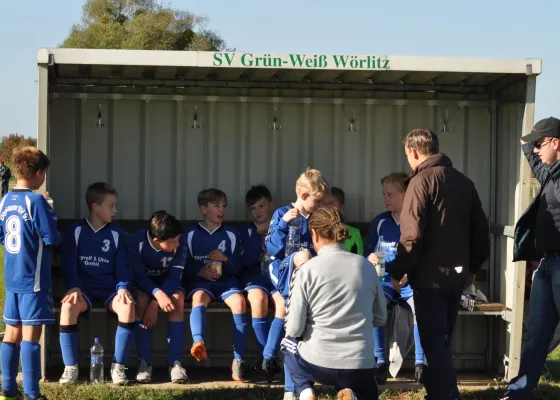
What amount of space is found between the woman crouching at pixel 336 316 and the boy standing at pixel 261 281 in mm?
1658

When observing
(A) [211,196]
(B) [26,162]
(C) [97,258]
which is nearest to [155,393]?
(C) [97,258]

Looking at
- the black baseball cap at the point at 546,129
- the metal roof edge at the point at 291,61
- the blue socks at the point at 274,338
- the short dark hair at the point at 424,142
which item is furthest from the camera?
the blue socks at the point at 274,338

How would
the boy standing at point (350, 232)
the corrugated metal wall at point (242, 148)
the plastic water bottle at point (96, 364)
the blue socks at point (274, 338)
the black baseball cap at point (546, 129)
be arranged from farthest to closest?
the corrugated metal wall at point (242, 148) < the boy standing at point (350, 232) < the plastic water bottle at point (96, 364) < the blue socks at point (274, 338) < the black baseball cap at point (546, 129)

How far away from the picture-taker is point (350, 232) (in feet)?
23.0

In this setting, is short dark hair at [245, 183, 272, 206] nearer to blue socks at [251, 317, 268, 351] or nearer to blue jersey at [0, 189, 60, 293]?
blue socks at [251, 317, 268, 351]

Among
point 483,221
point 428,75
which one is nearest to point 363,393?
point 483,221

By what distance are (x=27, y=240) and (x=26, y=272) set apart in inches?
8.1

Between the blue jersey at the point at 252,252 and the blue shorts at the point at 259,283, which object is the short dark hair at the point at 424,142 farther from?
the blue jersey at the point at 252,252

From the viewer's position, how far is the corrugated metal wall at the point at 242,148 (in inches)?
296

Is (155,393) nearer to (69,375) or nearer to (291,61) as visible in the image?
(69,375)

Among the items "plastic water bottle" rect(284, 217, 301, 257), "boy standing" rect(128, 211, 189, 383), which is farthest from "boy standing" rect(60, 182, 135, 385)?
"plastic water bottle" rect(284, 217, 301, 257)

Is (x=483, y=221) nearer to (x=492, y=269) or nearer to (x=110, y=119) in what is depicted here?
(x=492, y=269)

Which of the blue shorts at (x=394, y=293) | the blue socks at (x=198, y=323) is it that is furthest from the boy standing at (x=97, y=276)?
the blue shorts at (x=394, y=293)

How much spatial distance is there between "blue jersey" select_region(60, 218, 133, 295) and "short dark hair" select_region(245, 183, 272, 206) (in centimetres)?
115
